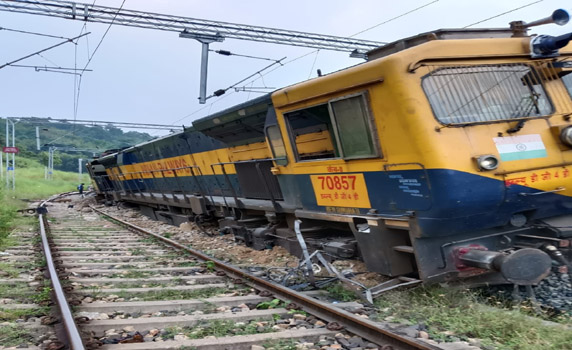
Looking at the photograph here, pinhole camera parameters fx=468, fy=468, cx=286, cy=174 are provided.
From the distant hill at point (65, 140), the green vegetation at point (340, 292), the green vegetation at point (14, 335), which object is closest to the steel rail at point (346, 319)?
the green vegetation at point (340, 292)

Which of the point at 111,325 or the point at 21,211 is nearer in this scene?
the point at 111,325

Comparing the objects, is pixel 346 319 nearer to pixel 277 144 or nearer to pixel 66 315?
pixel 66 315

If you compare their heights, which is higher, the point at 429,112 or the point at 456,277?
the point at 429,112

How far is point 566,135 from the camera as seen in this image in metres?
5.11

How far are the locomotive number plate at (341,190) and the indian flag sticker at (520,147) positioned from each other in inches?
63.5

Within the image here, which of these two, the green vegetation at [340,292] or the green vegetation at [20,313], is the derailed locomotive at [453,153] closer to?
the green vegetation at [340,292]

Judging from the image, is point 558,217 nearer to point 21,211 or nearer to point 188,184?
point 188,184

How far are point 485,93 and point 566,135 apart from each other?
0.98 metres

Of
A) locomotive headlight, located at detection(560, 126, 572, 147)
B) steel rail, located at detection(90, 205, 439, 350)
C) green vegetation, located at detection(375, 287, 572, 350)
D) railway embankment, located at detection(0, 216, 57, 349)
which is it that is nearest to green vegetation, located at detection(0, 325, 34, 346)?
railway embankment, located at detection(0, 216, 57, 349)

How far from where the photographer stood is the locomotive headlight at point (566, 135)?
511 centimetres

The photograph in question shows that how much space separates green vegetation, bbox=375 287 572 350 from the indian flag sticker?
154cm

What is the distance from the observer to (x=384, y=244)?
18.1ft

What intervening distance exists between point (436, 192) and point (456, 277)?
3.36 ft

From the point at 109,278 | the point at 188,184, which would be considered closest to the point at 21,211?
the point at 188,184
